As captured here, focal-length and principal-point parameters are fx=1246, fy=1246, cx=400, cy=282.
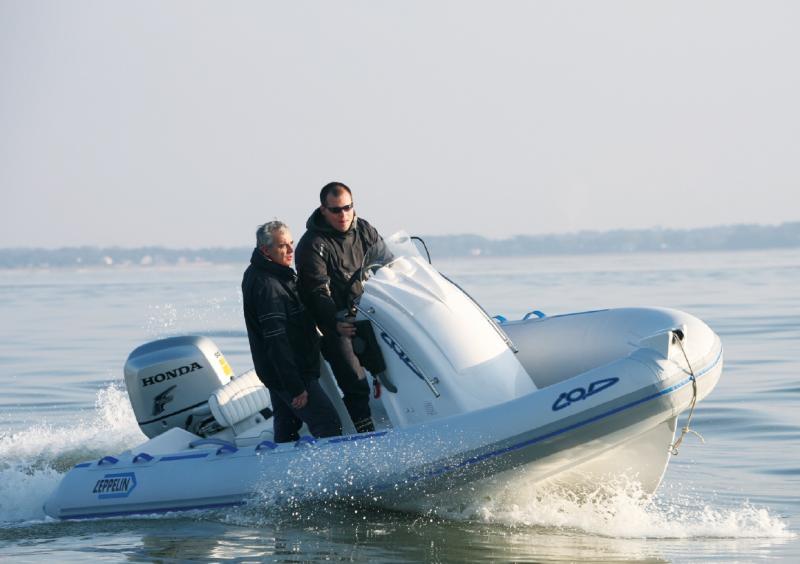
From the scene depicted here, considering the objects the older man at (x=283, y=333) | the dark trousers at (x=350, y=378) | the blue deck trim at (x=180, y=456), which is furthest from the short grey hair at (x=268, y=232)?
the blue deck trim at (x=180, y=456)

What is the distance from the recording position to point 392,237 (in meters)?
6.81

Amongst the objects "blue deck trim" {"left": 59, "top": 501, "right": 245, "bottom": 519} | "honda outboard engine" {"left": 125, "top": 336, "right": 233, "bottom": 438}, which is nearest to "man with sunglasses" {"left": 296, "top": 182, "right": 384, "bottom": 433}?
"blue deck trim" {"left": 59, "top": 501, "right": 245, "bottom": 519}

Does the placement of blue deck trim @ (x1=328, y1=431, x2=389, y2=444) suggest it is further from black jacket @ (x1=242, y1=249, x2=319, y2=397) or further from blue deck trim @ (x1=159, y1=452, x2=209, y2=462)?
blue deck trim @ (x1=159, y1=452, x2=209, y2=462)

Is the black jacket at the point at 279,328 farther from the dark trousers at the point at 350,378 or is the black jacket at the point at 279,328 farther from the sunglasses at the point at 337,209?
the sunglasses at the point at 337,209

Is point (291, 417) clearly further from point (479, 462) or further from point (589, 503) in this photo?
point (589, 503)

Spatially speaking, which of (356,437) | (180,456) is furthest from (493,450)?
(180,456)

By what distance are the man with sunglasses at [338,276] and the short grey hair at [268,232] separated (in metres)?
0.14

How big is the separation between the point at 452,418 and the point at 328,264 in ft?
3.38

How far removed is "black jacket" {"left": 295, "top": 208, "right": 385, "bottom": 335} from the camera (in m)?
6.29

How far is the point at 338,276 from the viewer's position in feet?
21.1

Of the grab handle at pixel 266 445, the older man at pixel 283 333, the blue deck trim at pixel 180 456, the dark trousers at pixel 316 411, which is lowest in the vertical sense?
the blue deck trim at pixel 180 456

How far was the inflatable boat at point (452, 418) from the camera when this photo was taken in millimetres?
5867

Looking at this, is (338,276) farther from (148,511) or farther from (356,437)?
(148,511)

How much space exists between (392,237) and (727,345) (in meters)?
8.05
